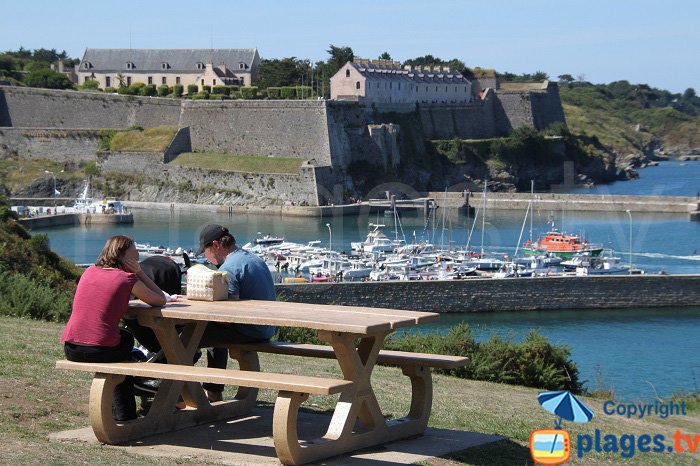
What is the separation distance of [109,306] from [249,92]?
45693 millimetres

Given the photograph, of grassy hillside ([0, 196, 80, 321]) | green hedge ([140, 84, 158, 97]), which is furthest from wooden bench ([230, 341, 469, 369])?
green hedge ([140, 84, 158, 97])

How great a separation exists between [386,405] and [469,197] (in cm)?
4106

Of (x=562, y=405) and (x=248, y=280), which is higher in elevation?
(x=248, y=280)

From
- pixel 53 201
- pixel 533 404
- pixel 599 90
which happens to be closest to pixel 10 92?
pixel 53 201

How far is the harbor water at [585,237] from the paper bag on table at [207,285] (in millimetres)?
8746

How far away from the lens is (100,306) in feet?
16.6

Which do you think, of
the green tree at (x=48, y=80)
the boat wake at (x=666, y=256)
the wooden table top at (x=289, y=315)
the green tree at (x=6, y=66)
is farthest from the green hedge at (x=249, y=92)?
the wooden table top at (x=289, y=315)

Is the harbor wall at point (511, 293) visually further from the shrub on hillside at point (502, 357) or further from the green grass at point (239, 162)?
the green grass at point (239, 162)

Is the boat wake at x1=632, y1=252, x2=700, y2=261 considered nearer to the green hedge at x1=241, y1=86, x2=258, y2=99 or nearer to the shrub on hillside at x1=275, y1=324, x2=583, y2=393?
the green hedge at x1=241, y1=86, x2=258, y2=99

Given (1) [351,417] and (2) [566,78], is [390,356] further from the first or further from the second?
(2) [566,78]

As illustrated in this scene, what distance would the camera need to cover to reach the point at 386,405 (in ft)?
20.1

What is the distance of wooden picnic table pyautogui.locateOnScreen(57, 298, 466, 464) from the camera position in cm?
473

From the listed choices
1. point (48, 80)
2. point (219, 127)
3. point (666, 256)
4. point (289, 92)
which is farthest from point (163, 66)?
point (666, 256)

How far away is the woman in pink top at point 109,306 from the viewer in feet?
16.6
